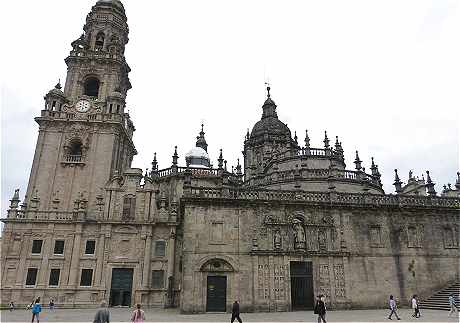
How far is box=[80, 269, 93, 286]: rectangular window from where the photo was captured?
108 feet

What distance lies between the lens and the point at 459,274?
90.2 feet

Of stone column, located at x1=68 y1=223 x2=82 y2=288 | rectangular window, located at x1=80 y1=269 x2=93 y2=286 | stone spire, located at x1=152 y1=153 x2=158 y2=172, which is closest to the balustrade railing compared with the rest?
stone column, located at x1=68 y1=223 x2=82 y2=288

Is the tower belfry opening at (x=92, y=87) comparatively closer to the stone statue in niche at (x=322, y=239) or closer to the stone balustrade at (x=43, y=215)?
the stone balustrade at (x=43, y=215)

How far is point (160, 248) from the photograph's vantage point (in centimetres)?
3522

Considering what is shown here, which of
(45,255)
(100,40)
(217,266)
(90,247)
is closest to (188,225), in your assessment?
(217,266)

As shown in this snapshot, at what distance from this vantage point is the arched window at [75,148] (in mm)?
39278

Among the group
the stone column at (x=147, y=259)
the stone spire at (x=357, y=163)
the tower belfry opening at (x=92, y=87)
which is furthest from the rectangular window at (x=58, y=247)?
the stone spire at (x=357, y=163)

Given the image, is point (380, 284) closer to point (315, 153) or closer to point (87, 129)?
point (315, 153)

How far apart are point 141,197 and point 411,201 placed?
2513 centimetres

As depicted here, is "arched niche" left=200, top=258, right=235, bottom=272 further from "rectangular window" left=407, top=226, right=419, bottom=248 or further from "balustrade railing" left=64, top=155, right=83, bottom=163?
"balustrade railing" left=64, top=155, right=83, bottom=163

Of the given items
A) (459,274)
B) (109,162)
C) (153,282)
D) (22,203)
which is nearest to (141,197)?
(109,162)

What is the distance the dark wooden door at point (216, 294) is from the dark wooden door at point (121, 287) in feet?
40.2

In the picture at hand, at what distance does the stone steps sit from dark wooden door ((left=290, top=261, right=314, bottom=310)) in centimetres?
824

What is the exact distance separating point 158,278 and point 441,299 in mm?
23669
